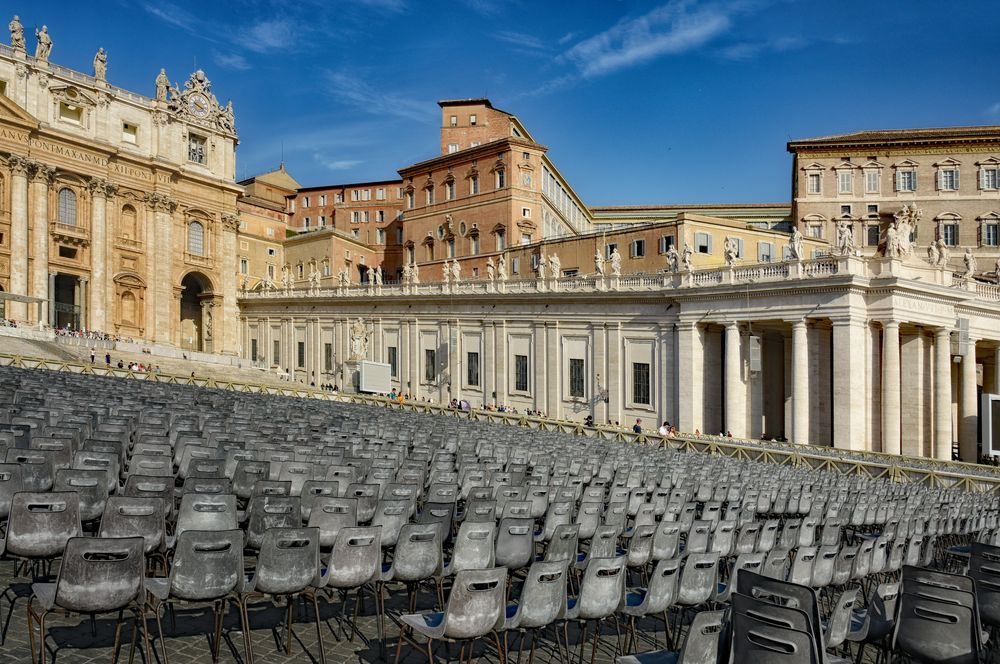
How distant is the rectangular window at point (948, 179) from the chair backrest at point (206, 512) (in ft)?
231

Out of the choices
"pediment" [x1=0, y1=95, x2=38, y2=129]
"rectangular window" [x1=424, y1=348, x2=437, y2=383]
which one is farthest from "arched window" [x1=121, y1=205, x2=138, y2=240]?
"rectangular window" [x1=424, y1=348, x2=437, y2=383]

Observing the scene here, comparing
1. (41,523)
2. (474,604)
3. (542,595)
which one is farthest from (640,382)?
(41,523)

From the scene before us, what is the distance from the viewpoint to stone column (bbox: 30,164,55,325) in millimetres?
55031

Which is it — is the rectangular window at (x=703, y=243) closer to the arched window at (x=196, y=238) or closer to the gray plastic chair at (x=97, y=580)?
the gray plastic chair at (x=97, y=580)

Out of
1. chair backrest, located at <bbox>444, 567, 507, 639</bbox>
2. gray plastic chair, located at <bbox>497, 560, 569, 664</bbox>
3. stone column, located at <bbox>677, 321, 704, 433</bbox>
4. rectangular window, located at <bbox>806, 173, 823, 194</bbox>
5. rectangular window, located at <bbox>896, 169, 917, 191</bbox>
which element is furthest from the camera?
rectangular window, located at <bbox>806, 173, 823, 194</bbox>

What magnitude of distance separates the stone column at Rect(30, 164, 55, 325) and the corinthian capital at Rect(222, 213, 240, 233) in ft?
53.0

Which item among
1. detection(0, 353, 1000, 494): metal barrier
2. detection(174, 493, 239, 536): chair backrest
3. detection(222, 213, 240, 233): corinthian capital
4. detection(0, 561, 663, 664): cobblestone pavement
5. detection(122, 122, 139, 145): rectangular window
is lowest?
detection(0, 353, 1000, 494): metal barrier

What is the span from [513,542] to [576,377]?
116ft

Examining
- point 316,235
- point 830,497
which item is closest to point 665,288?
point 830,497

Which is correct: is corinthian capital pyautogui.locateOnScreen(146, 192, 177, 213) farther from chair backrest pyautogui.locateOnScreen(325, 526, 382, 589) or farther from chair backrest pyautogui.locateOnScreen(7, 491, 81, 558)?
chair backrest pyautogui.locateOnScreen(325, 526, 382, 589)

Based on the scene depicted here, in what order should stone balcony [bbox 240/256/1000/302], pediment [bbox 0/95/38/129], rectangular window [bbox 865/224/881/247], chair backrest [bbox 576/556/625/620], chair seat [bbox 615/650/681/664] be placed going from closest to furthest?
chair seat [bbox 615/650/681/664] → chair backrest [bbox 576/556/625/620] → stone balcony [bbox 240/256/1000/302] → pediment [bbox 0/95/38/129] → rectangular window [bbox 865/224/881/247]

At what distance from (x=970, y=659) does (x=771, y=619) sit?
85.5 inches

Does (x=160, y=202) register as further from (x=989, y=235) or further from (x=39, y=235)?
(x=989, y=235)

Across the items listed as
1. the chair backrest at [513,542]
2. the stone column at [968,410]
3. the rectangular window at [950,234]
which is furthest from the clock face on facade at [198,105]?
the chair backrest at [513,542]
